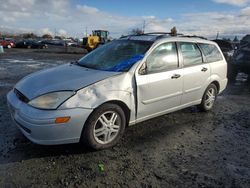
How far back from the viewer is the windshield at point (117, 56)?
12.6ft

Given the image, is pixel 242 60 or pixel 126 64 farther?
pixel 242 60

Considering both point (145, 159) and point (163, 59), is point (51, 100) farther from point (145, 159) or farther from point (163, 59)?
point (163, 59)

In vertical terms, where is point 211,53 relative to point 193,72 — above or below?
above

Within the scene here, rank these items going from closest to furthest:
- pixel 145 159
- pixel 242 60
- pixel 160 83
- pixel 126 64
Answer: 1. pixel 145 159
2. pixel 126 64
3. pixel 160 83
4. pixel 242 60

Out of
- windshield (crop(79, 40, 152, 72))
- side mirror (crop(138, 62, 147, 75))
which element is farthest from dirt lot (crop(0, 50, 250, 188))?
windshield (crop(79, 40, 152, 72))

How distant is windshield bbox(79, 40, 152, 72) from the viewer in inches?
152

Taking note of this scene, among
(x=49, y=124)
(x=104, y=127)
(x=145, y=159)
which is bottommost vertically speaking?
(x=145, y=159)

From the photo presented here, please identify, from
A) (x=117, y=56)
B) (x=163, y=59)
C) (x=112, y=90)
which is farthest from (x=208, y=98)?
(x=112, y=90)

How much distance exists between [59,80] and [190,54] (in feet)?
8.38

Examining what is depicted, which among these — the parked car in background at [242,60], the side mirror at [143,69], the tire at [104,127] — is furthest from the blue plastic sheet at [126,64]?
the parked car in background at [242,60]

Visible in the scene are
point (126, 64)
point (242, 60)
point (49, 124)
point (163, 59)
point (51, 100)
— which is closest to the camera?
point (49, 124)

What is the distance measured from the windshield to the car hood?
0.79 feet

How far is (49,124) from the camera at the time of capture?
2.98 meters

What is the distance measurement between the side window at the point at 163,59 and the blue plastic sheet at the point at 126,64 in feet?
0.64
